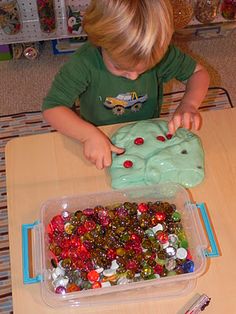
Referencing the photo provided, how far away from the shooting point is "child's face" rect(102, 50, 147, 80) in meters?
0.78

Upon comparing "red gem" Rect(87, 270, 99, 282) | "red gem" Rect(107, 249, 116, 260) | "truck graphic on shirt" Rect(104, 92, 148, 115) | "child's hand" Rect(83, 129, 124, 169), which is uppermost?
"truck graphic on shirt" Rect(104, 92, 148, 115)

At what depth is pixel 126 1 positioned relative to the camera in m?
0.69

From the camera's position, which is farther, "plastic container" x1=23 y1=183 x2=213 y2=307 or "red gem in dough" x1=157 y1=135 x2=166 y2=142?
"red gem in dough" x1=157 y1=135 x2=166 y2=142

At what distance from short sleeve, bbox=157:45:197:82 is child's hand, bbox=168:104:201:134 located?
0.13 meters

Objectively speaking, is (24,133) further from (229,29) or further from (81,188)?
(229,29)

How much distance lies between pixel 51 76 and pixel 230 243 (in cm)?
120

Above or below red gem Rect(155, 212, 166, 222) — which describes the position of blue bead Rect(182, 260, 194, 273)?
below

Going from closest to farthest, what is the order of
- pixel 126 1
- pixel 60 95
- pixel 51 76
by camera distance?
1. pixel 126 1
2. pixel 60 95
3. pixel 51 76

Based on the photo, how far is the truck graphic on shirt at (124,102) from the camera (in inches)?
39.6

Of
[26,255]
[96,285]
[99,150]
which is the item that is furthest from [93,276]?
[99,150]

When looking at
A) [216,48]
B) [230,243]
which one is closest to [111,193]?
[230,243]

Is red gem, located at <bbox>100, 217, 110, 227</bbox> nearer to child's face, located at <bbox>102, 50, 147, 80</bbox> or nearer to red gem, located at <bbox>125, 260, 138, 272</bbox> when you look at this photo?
red gem, located at <bbox>125, 260, 138, 272</bbox>

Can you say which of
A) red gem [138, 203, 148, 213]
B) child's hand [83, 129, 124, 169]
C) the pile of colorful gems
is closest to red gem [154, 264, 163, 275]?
the pile of colorful gems

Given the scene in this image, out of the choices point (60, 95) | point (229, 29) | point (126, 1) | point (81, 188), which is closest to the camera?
point (126, 1)
